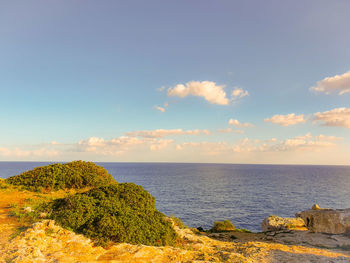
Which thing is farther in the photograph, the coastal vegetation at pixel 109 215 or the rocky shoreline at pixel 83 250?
the coastal vegetation at pixel 109 215

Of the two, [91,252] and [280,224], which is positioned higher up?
[91,252]

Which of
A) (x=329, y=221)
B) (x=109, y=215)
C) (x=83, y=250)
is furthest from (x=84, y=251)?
(x=329, y=221)

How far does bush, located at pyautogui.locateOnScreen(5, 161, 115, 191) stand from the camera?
20.9m

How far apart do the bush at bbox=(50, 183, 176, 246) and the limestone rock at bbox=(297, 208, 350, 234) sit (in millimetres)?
17154

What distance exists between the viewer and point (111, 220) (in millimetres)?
11031

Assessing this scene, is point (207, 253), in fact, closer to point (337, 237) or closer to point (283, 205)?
point (337, 237)

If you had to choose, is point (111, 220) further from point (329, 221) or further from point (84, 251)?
point (329, 221)

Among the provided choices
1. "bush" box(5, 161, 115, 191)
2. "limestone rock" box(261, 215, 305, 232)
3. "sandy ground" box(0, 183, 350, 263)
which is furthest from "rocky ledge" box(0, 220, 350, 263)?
"limestone rock" box(261, 215, 305, 232)

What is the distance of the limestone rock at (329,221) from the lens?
1944 cm

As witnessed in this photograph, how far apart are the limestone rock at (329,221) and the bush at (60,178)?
77.2ft

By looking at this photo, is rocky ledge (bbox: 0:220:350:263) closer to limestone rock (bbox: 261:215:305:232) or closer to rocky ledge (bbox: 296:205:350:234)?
rocky ledge (bbox: 296:205:350:234)

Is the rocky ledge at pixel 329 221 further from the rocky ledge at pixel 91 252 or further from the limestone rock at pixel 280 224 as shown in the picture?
the rocky ledge at pixel 91 252

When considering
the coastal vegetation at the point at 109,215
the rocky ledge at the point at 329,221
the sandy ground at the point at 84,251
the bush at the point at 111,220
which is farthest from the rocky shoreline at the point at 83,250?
the rocky ledge at the point at 329,221

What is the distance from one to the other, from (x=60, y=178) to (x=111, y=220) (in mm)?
13736
